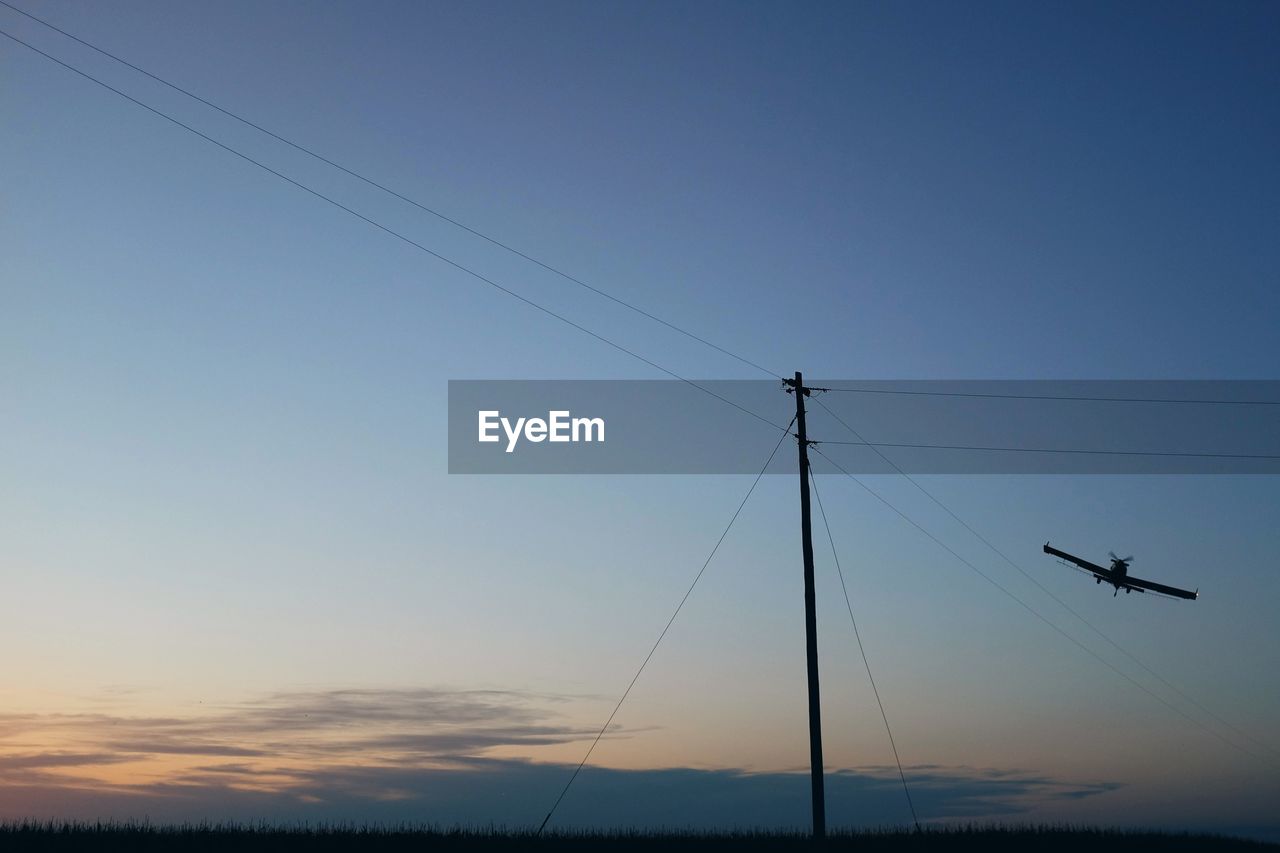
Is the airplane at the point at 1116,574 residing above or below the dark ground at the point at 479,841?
above

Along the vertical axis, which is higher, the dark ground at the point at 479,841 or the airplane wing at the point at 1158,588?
the airplane wing at the point at 1158,588

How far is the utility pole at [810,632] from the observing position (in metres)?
31.6

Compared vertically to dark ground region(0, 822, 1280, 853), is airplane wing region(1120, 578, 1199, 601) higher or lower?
higher

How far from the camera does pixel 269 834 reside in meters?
41.4

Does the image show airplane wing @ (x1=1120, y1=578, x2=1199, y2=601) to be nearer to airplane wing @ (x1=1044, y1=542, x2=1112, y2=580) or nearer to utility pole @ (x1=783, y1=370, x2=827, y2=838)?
airplane wing @ (x1=1044, y1=542, x2=1112, y2=580)

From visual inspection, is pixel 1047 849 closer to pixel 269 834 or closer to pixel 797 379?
pixel 797 379

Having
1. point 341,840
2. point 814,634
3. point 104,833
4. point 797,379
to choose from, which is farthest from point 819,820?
point 104,833

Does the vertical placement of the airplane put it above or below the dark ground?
above

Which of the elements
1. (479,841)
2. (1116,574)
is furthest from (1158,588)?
(479,841)

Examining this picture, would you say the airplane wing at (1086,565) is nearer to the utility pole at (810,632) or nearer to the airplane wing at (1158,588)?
the airplane wing at (1158,588)

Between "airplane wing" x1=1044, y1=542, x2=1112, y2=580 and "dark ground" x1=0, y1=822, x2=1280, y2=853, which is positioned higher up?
"airplane wing" x1=1044, y1=542, x2=1112, y2=580

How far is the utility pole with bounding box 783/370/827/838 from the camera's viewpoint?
31.6m

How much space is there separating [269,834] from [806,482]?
23.3 meters

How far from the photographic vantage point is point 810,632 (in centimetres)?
3266
